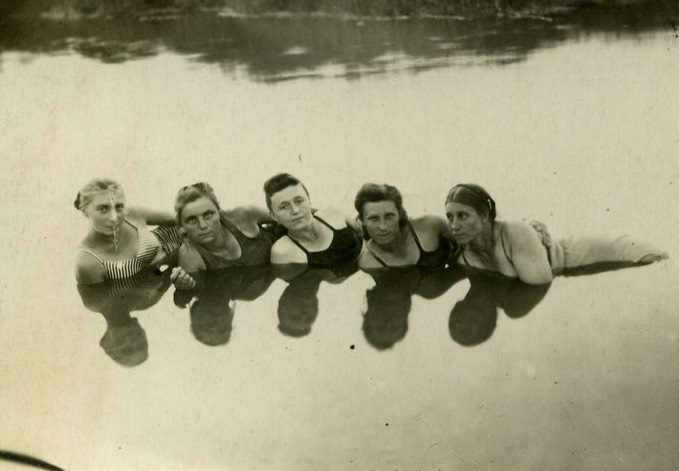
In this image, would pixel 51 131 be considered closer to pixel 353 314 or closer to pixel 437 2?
pixel 353 314

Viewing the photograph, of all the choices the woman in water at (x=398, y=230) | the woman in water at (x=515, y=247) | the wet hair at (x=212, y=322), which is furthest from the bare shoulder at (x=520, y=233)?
the wet hair at (x=212, y=322)

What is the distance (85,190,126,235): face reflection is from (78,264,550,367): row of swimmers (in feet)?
0.45

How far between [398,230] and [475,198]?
7.7 inches

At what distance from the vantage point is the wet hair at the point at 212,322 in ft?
5.46

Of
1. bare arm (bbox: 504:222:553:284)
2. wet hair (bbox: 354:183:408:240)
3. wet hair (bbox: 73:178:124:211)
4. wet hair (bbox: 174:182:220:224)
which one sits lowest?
bare arm (bbox: 504:222:553:284)

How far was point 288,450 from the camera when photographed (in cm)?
164

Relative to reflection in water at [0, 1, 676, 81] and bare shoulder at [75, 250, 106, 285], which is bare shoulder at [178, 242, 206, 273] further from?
reflection in water at [0, 1, 676, 81]

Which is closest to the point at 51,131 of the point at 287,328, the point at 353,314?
the point at 287,328

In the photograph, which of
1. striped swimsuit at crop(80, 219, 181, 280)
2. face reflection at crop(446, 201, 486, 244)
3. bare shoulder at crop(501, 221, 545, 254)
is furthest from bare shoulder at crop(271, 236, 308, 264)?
bare shoulder at crop(501, 221, 545, 254)

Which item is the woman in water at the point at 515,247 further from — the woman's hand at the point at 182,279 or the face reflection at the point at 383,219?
the woman's hand at the point at 182,279

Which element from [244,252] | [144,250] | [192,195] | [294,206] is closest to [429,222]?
[294,206]

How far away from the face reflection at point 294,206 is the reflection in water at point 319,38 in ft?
0.90

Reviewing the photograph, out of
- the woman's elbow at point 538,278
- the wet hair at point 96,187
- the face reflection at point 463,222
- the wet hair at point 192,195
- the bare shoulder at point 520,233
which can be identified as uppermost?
the wet hair at point 96,187

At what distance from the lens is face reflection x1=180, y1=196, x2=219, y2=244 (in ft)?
5.47
